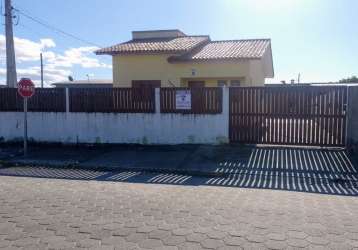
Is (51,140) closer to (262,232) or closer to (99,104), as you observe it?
(99,104)

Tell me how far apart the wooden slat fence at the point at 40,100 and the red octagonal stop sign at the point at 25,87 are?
1408 mm

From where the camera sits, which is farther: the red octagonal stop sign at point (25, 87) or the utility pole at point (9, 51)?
the utility pole at point (9, 51)

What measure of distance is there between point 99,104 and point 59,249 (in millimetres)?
8481

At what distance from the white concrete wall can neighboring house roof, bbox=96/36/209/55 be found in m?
7.37

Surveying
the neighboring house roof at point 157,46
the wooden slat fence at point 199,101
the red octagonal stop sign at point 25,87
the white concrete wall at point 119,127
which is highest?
the neighboring house roof at point 157,46

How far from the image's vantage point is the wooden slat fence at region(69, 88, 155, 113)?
12.0 metres

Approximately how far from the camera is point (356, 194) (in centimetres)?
680

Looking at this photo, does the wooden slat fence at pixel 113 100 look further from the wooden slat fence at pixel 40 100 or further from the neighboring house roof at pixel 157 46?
the neighboring house roof at pixel 157 46

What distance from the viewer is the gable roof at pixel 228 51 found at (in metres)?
17.6

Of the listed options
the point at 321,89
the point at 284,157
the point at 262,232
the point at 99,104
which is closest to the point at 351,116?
the point at 321,89

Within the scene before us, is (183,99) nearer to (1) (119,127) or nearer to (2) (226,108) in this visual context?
(2) (226,108)

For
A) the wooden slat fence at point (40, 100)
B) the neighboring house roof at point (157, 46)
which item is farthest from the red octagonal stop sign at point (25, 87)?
the neighboring house roof at point (157, 46)

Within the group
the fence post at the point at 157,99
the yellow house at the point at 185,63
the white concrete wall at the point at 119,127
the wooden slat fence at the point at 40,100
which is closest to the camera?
the white concrete wall at the point at 119,127

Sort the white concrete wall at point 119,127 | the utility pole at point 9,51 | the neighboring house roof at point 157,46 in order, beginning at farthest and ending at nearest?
1. the neighboring house roof at point 157,46
2. the utility pole at point 9,51
3. the white concrete wall at point 119,127
